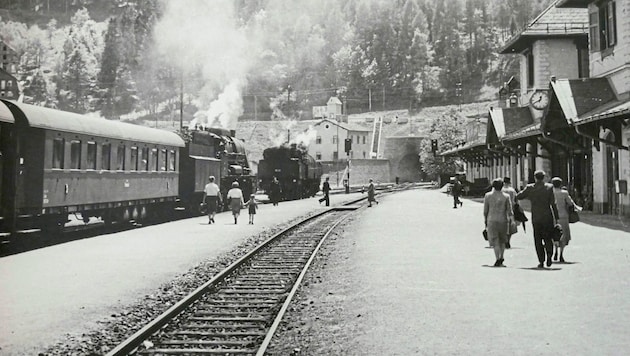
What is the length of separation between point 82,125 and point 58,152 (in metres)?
1.71

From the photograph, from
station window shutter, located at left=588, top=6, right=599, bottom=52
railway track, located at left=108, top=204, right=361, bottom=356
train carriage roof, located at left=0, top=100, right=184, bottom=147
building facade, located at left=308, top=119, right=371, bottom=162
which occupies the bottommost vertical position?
railway track, located at left=108, top=204, right=361, bottom=356

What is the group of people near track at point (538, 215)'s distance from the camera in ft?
37.0

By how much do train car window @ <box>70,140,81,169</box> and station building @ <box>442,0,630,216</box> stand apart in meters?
14.5

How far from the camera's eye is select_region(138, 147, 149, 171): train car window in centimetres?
2086

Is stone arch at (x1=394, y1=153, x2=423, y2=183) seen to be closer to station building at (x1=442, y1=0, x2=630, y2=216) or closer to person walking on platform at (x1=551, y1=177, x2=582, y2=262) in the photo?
station building at (x1=442, y1=0, x2=630, y2=216)

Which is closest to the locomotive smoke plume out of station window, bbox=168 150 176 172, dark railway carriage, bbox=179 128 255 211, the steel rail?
dark railway carriage, bbox=179 128 255 211

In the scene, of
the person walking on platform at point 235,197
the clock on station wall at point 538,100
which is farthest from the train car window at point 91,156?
the clock on station wall at point 538,100

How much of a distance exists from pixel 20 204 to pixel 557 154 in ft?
83.1

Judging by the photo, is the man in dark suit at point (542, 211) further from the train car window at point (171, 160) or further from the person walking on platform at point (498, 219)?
the train car window at point (171, 160)

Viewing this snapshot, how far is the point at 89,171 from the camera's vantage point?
1694 cm

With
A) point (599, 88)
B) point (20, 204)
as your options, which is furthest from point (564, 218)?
point (599, 88)

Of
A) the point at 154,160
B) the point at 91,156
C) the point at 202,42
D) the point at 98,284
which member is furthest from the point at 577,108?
the point at 202,42

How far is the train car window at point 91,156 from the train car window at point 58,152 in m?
1.49

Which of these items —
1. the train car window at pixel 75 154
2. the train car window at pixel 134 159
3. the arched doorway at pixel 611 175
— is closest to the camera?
the train car window at pixel 75 154
